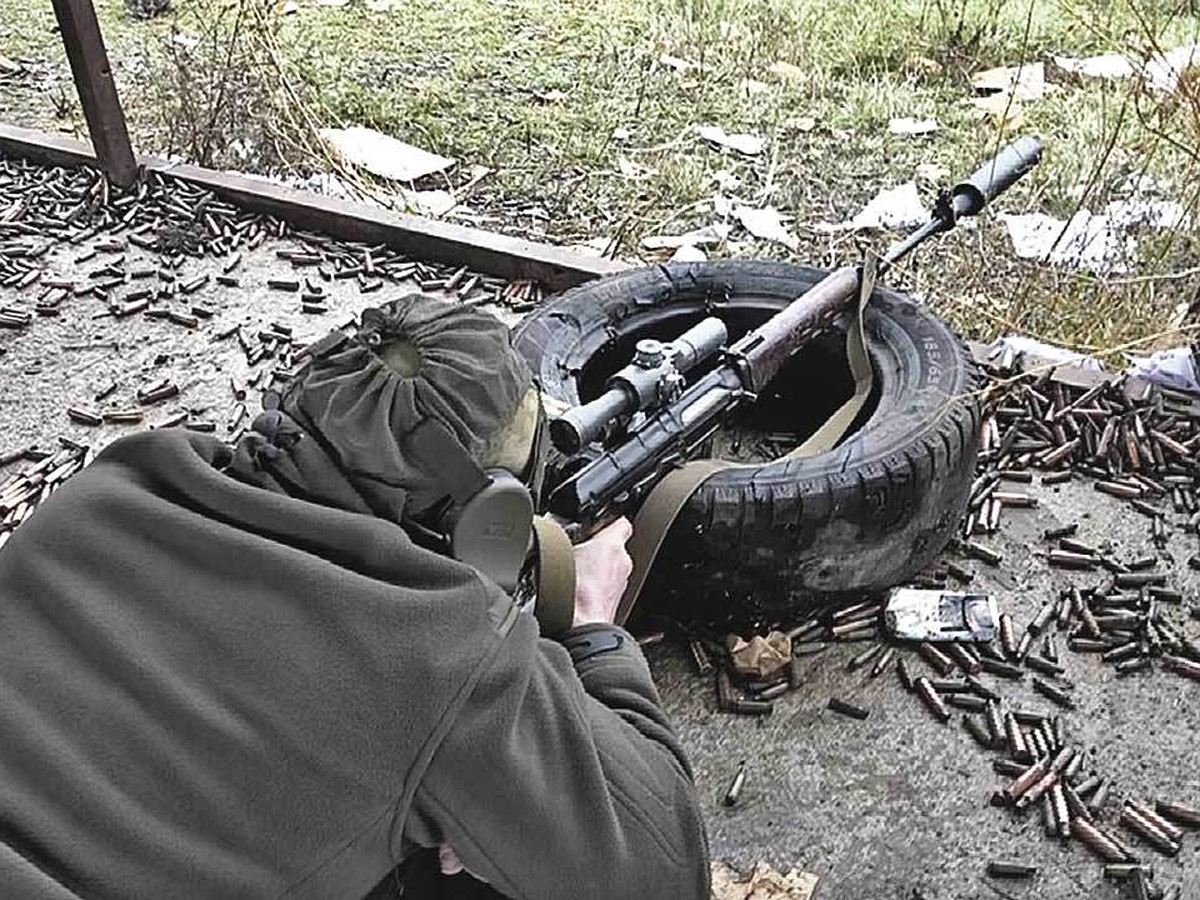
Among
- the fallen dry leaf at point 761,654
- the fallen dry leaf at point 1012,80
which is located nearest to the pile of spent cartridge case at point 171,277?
the fallen dry leaf at point 761,654

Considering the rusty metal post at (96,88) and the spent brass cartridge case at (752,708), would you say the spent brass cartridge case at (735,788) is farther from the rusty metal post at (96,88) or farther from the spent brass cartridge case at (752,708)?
the rusty metal post at (96,88)

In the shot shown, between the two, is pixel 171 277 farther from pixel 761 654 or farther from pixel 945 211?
pixel 761 654

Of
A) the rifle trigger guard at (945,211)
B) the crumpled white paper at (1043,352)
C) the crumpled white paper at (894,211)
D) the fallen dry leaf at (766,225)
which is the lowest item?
the fallen dry leaf at (766,225)

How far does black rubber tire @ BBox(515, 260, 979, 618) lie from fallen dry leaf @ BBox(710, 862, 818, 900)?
61 centimetres

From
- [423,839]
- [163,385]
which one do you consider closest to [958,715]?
[423,839]

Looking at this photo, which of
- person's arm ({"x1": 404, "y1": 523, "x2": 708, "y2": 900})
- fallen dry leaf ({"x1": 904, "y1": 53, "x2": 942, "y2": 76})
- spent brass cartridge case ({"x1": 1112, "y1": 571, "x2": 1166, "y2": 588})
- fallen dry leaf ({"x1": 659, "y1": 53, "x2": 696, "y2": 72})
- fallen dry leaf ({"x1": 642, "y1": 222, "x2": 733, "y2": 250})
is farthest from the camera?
fallen dry leaf ({"x1": 659, "y1": 53, "x2": 696, "y2": 72})

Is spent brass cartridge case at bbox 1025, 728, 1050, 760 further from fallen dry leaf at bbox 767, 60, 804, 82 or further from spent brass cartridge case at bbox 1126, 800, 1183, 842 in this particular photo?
fallen dry leaf at bbox 767, 60, 804, 82

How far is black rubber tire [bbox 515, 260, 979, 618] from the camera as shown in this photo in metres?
2.98

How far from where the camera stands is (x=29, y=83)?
7652mm

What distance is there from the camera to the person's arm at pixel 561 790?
1.74 m

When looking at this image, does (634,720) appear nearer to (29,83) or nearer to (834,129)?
(834,129)

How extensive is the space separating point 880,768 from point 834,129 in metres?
4.19

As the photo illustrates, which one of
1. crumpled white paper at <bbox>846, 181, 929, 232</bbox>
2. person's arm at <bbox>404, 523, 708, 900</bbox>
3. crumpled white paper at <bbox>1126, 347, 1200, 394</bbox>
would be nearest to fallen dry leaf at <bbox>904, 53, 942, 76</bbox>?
crumpled white paper at <bbox>846, 181, 929, 232</bbox>

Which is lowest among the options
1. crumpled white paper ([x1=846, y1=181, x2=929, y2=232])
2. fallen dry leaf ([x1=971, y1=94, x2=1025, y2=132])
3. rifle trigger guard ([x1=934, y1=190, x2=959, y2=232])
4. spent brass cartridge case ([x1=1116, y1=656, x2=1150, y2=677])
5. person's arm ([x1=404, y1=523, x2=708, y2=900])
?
crumpled white paper ([x1=846, y1=181, x2=929, y2=232])
